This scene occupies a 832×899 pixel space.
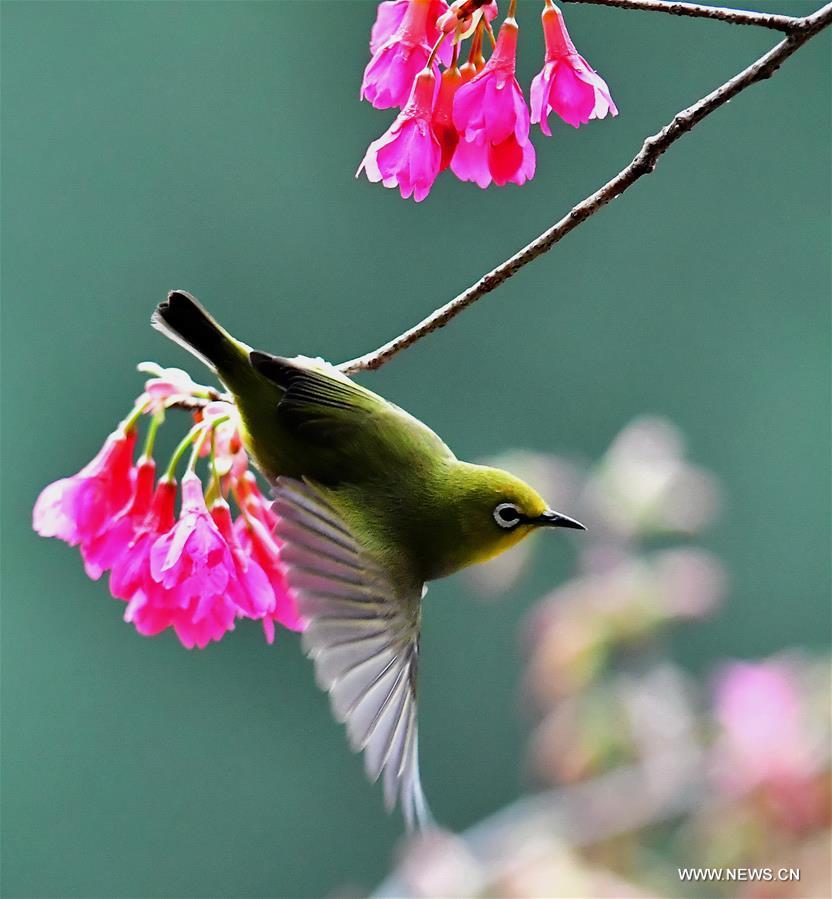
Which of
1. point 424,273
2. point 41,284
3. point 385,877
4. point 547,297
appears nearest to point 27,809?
point 385,877

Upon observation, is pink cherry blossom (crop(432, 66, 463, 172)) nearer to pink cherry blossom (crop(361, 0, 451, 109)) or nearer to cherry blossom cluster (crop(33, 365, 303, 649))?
pink cherry blossom (crop(361, 0, 451, 109))

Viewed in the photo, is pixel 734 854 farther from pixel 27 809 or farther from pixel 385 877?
pixel 27 809

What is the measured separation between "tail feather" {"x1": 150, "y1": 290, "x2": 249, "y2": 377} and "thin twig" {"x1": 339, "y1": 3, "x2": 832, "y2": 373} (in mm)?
282

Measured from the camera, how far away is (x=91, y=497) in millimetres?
1175

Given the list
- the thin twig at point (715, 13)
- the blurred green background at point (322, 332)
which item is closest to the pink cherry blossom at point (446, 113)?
the thin twig at point (715, 13)

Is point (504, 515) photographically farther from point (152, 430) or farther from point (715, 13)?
point (715, 13)

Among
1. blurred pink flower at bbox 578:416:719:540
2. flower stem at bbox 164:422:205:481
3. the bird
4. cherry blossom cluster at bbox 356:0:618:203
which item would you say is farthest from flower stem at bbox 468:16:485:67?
blurred pink flower at bbox 578:416:719:540

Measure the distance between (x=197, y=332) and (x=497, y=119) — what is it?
35cm

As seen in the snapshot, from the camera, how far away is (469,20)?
3.31 ft

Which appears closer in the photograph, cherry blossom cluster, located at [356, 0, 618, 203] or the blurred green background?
cherry blossom cluster, located at [356, 0, 618, 203]

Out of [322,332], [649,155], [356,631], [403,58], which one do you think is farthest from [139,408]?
[322,332]

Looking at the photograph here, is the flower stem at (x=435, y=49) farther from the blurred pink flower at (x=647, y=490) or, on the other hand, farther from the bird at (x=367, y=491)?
the blurred pink flower at (x=647, y=490)

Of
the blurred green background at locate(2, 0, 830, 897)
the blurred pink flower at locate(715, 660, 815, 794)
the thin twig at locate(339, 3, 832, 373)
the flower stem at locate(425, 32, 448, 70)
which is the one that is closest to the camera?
the thin twig at locate(339, 3, 832, 373)

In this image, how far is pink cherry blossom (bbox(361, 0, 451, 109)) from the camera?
1.08m
